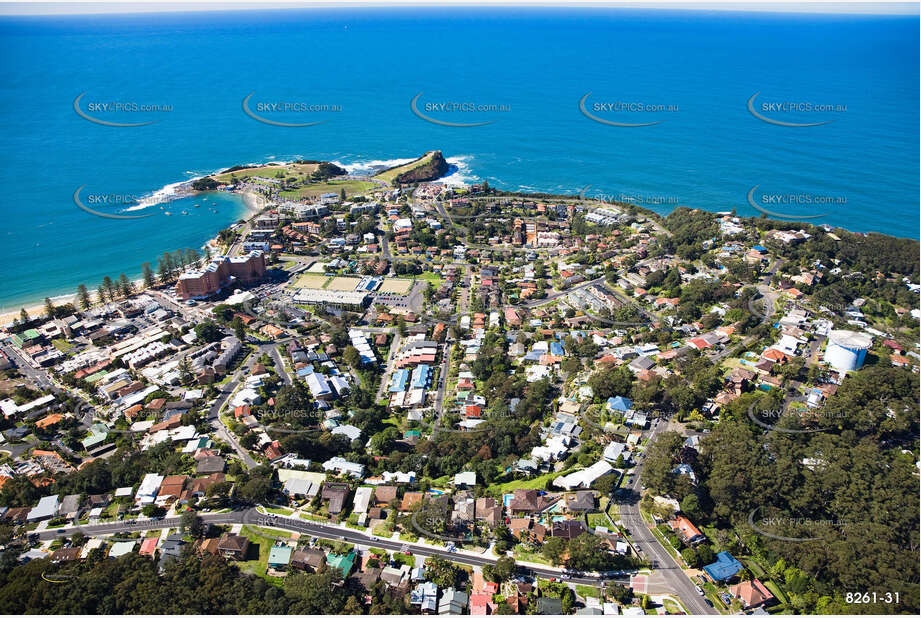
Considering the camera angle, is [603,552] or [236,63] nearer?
[603,552]

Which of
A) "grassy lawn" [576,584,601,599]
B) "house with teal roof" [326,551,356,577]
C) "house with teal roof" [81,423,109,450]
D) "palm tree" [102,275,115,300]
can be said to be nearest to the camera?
"grassy lawn" [576,584,601,599]

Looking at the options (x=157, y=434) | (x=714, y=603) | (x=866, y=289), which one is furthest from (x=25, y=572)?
A: (x=866, y=289)

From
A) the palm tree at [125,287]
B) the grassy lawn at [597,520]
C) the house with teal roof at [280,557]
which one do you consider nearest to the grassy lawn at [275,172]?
the palm tree at [125,287]

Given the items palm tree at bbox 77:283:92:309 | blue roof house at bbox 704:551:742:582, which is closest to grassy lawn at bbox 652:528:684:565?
blue roof house at bbox 704:551:742:582

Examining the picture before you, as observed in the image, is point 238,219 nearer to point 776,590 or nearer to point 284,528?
Result: point 284,528

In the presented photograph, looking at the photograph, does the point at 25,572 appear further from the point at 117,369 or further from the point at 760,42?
the point at 760,42

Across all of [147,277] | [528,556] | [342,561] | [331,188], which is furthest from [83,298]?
[528,556]

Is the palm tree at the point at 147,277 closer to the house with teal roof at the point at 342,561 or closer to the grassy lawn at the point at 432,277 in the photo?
the grassy lawn at the point at 432,277

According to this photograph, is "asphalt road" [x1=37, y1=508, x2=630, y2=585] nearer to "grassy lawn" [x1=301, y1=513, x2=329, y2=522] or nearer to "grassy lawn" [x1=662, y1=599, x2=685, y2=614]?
"grassy lawn" [x1=301, y1=513, x2=329, y2=522]
